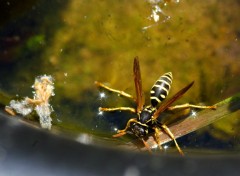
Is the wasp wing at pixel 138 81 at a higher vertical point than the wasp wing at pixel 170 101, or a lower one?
higher

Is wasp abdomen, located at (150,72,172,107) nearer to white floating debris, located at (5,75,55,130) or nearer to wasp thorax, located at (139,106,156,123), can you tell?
wasp thorax, located at (139,106,156,123)

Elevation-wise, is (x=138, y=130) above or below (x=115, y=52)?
below

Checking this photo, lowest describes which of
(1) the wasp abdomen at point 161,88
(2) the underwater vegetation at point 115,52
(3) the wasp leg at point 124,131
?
(3) the wasp leg at point 124,131

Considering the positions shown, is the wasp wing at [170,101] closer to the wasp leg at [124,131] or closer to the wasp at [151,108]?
the wasp at [151,108]

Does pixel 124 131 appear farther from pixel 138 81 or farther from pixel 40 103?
pixel 40 103

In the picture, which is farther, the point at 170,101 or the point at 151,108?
the point at 151,108

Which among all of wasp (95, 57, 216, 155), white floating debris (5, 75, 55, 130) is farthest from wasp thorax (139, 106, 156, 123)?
white floating debris (5, 75, 55, 130)

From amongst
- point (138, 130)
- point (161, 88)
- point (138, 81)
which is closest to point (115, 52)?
point (138, 81)

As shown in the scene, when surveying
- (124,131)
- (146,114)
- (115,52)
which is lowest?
(124,131)

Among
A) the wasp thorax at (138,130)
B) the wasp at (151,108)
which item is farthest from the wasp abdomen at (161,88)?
the wasp thorax at (138,130)
